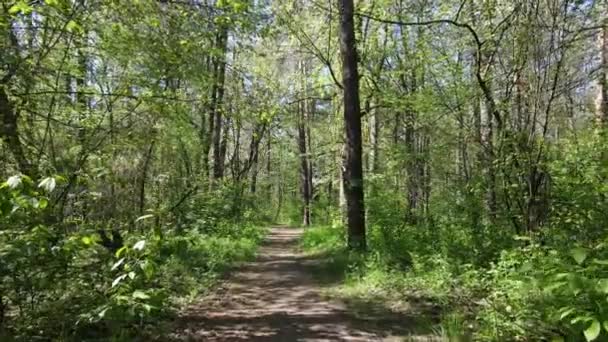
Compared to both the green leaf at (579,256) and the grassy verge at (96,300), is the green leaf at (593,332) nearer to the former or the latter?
the green leaf at (579,256)

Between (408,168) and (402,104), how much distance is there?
8.39 ft

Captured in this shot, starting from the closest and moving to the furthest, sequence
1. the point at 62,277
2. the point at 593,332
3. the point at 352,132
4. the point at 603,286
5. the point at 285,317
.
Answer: the point at 593,332
the point at 603,286
the point at 62,277
the point at 285,317
the point at 352,132

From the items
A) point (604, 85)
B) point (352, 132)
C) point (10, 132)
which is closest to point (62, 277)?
point (10, 132)

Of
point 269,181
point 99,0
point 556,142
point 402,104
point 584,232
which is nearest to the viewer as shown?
point 584,232

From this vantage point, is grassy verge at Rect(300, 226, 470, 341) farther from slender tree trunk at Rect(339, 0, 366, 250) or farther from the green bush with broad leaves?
the green bush with broad leaves

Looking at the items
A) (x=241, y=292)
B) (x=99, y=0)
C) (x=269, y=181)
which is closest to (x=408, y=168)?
(x=241, y=292)

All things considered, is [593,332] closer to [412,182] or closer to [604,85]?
[604,85]

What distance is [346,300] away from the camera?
25.0 ft

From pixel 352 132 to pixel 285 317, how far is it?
5.85 meters

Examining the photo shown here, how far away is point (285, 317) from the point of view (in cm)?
676

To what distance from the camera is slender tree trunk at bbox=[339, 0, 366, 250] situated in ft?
36.7

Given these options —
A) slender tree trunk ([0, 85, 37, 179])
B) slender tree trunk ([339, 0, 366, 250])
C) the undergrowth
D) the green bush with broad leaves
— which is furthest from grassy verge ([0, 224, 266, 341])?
slender tree trunk ([339, 0, 366, 250])

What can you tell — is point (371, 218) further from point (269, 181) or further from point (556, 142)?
point (269, 181)

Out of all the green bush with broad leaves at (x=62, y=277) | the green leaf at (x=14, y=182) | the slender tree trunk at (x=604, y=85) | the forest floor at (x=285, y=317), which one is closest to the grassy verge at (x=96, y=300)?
the green bush with broad leaves at (x=62, y=277)
